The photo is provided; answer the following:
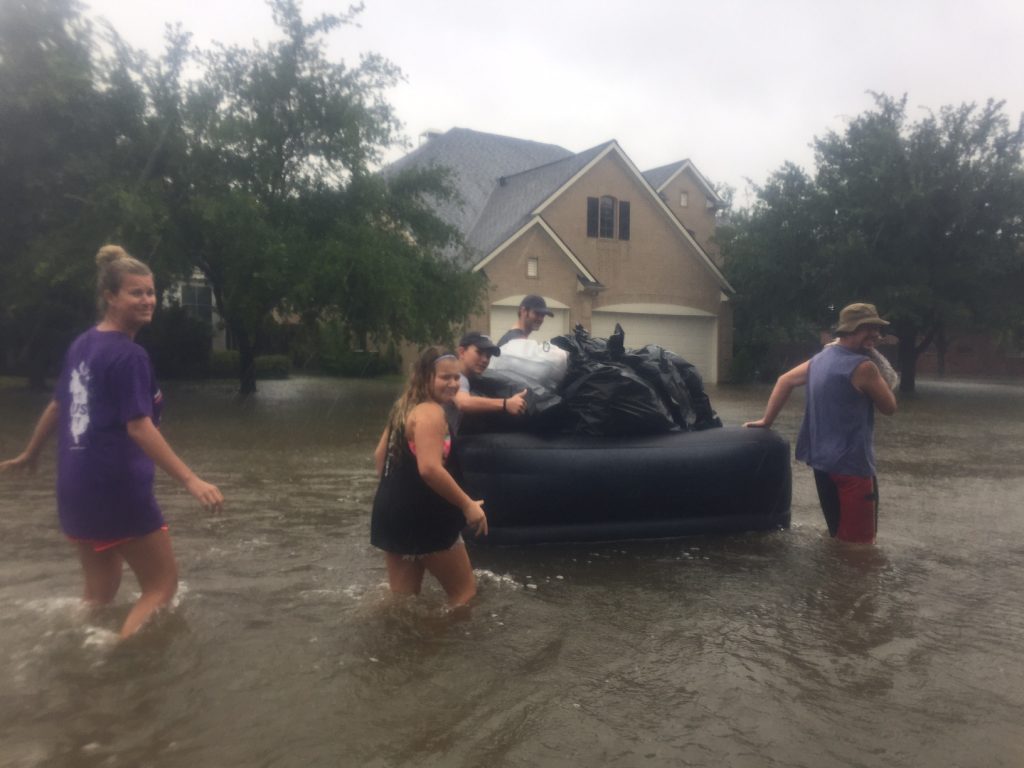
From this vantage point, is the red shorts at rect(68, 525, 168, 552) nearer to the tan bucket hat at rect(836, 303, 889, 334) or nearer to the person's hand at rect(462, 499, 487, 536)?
the person's hand at rect(462, 499, 487, 536)

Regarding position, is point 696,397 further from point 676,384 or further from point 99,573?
point 99,573

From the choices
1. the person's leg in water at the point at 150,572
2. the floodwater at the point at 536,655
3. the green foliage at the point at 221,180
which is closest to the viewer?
the floodwater at the point at 536,655

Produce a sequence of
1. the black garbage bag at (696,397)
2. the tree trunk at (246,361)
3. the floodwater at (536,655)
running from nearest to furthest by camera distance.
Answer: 1. the floodwater at (536,655)
2. the black garbage bag at (696,397)
3. the tree trunk at (246,361)

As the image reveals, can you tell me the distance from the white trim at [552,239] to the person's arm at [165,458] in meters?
21.2

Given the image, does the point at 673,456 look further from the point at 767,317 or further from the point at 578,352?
the point at 767,317

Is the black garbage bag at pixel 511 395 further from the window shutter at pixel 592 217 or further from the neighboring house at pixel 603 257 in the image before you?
the window shutter at pixel 592 217

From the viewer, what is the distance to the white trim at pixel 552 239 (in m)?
24.8

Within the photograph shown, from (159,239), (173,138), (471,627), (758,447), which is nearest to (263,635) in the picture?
(471,627)

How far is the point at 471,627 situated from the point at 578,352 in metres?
2.28

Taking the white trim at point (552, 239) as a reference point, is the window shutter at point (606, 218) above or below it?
above

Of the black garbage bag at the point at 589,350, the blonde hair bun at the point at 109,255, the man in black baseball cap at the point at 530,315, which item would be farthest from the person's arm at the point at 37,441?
the man in black baseball cap at the point at 530,315

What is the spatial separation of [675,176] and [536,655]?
3644cm

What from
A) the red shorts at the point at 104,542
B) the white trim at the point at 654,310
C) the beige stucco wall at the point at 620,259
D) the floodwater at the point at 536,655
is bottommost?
the floodwater at the point at 536,655

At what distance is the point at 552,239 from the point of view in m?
25.7
